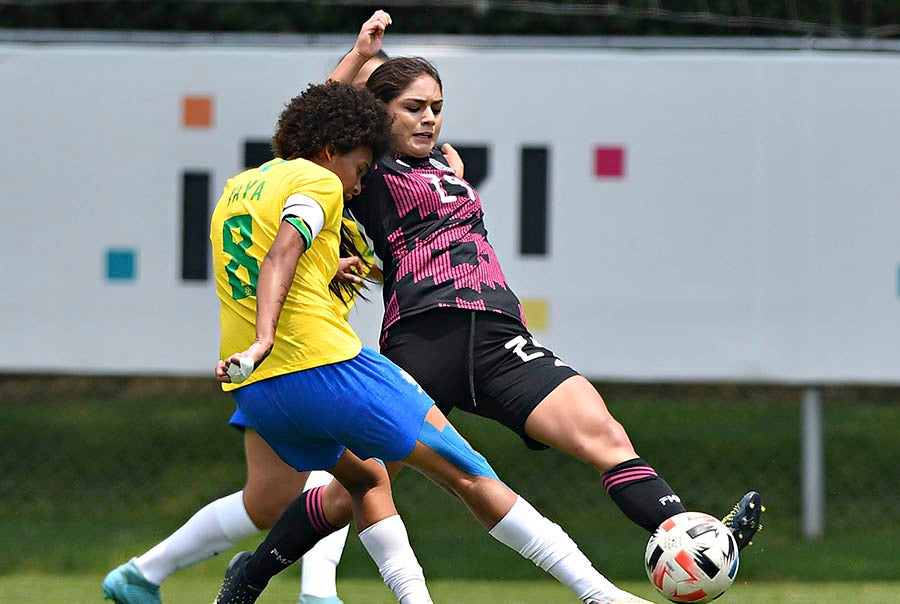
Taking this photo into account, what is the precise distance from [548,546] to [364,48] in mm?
1597

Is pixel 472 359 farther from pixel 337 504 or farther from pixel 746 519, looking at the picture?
pixel 746 519

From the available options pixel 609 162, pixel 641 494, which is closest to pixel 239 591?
pixel 641 494

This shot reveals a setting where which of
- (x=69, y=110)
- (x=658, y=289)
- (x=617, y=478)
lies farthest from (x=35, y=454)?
(x=617, y=478)

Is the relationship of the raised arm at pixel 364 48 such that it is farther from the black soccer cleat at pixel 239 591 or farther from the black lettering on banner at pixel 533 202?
the black lettering on banner at pixel 533 202

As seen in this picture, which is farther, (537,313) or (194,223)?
(194,223)

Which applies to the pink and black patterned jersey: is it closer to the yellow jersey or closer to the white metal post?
the yellow jersey

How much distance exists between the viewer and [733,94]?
7.14 metres

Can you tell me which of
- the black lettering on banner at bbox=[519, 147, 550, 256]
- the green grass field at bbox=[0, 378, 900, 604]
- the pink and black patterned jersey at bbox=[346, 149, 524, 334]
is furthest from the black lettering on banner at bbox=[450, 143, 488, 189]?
the pink and black patterned jersey at bbox=[346, 149, 524, 334]

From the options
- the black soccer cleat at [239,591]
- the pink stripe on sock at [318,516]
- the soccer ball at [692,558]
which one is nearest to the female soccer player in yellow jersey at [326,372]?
the soccer ball at [692,558]

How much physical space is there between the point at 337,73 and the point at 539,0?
3.93 meters

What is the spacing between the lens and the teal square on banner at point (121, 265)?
719 centimetres

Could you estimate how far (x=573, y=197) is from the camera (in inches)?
281

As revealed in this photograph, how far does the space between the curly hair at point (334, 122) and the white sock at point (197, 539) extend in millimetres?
1347

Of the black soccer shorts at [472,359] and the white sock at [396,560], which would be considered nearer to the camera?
the white sock at [396,560]
